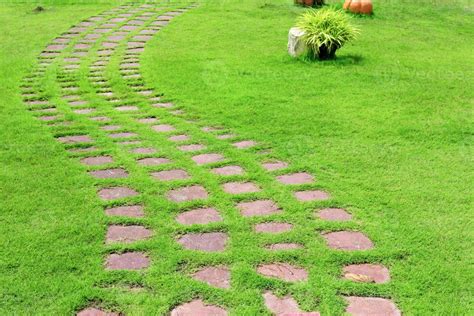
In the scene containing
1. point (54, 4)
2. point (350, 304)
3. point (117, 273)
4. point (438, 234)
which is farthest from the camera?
point (54, 4)

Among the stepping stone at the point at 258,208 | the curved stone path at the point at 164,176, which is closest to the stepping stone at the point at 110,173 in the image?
the curved stone path at the point at 164,176

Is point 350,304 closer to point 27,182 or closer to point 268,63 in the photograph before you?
point 27,182

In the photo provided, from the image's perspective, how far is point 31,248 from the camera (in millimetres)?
3492

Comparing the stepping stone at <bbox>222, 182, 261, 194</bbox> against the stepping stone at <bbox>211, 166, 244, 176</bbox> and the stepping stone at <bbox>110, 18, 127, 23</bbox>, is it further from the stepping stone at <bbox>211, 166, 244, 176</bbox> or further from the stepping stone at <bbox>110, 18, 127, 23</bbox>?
the stepping stone at <bbox>110, 18, 127, 23</bbox>

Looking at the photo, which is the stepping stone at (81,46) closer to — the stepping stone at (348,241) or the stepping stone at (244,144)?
the stepping stone at (244,144)

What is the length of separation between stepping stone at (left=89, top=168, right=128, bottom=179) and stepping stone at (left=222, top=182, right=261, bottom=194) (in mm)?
911

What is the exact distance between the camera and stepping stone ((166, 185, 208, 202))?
4.16 meters

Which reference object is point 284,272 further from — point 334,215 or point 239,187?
point 239,187

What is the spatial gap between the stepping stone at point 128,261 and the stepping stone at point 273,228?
84cm

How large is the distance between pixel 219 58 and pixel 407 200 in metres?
4.89

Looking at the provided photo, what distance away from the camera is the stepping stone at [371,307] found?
2.98m

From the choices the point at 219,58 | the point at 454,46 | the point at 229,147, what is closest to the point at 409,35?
the point at 454,46

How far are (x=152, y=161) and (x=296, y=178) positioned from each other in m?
1.35

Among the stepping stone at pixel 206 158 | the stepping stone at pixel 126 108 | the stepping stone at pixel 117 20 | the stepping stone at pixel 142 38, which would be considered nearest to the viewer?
the stepping stone at pixel 206 158
